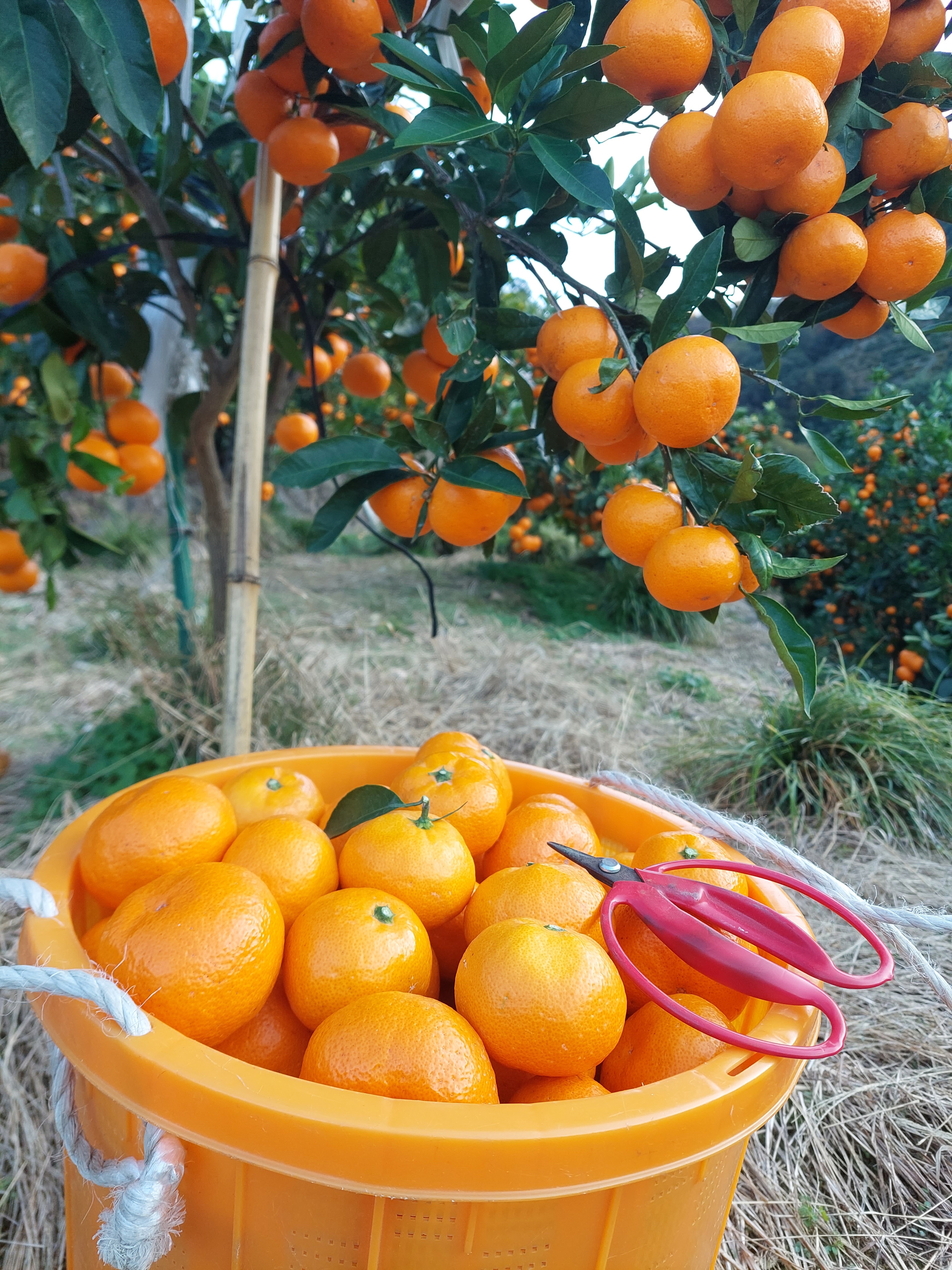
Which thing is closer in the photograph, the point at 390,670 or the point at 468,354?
the point at 468,354

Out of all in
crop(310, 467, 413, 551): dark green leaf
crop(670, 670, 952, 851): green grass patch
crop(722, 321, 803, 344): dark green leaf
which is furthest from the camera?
crop(670, 670, 952, 851): green grass patch

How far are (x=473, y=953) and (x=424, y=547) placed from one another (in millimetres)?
4831

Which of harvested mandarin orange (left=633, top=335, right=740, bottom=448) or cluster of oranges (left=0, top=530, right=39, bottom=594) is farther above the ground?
harvested mandarin orange (left=633, top=335, right=740, bottom=448)

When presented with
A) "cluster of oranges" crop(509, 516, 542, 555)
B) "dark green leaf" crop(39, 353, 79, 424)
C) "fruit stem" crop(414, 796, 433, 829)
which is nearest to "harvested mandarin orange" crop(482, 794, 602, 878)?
"fruit stem" crop(414, 796, 433, 829)

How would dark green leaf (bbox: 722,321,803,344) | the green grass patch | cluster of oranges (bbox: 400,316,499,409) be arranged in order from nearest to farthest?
dark green leaf (bbox: 722,321,803,344) < cluster of oranges (bbox: 400,316,499,409) < the green grass patch

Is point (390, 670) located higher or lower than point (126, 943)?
lower

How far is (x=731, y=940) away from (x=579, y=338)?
580 mm

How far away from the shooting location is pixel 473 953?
65cm

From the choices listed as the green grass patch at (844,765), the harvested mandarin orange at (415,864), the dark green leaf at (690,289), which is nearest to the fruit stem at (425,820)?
the harvested mandarin orange at (415,864)

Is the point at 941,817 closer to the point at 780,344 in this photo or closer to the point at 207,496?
the point at 780,344

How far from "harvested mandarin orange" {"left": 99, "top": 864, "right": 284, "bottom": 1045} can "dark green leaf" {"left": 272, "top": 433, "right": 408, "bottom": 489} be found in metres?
0.45

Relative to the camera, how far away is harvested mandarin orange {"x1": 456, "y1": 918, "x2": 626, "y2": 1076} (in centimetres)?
58

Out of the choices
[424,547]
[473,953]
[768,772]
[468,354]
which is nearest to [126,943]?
[473,953]

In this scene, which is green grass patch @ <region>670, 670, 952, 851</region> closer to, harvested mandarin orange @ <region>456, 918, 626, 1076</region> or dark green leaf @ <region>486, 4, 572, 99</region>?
harvested mandarin orange @ <region>456, 918, 626, 1076</region>
